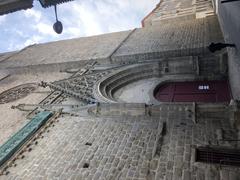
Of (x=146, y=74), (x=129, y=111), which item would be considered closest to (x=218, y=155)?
(x=129, y=111)

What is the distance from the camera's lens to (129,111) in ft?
29.3

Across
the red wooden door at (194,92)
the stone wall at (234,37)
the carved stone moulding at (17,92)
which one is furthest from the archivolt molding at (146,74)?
the carved stone moulding at (17,92)

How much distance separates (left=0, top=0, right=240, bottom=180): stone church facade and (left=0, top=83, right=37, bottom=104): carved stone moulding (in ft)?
0.22

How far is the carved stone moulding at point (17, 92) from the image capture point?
14.0m

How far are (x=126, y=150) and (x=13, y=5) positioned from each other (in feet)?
24.1

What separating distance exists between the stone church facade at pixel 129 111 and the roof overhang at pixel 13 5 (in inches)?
149

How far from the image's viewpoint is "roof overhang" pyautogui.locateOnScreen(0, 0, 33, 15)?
10366 mm

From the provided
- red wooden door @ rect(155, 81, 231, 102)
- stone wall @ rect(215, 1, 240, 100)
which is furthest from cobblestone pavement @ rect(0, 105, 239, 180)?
red wooden door @ rect(155, 81, 231, 102)

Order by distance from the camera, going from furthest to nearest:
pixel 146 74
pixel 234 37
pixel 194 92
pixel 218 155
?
pixel 146 74 → pixel 194 92 → pixel 234 37 → pixel 218 155

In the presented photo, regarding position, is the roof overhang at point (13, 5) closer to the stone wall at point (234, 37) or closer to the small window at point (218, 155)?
the stone wall at point (234, 37)

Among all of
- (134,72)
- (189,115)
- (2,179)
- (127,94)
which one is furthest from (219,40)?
(2,179)

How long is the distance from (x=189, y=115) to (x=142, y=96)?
328cm

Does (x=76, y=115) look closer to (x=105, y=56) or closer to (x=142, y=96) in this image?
(x=142, y=96)

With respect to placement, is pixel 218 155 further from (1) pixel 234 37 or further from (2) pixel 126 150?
(1) pixel 234 37
